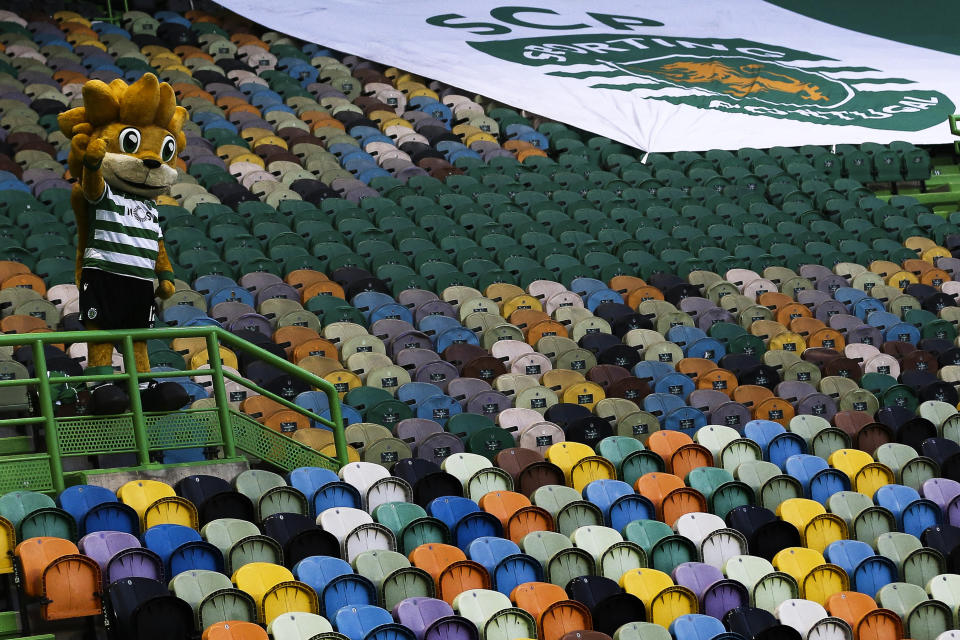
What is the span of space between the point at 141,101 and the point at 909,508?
5.13 meters

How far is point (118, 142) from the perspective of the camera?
764cm

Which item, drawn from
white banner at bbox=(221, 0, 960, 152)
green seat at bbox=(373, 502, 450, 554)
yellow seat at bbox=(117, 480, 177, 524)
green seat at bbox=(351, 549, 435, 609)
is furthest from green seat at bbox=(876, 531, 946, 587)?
white banner at bbox=(221, 0, 960, 152)

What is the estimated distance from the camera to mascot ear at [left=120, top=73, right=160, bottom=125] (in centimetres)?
762

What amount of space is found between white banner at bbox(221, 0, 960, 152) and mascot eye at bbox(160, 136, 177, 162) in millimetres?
8069

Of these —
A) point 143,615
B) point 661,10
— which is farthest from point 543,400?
point 661,10

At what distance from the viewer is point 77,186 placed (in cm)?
769

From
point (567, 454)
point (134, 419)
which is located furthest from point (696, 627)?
point (134, 419)

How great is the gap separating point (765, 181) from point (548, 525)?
7.32m

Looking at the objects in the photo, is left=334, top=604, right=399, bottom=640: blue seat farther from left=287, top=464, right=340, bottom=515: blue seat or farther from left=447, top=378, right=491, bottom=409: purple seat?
left=447, top=378, right=491, bottom=409: purple seat

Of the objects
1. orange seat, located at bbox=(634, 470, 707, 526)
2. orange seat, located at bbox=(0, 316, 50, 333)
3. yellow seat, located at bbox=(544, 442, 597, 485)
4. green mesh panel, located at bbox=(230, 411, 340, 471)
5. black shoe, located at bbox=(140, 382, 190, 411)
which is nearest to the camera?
black shoe, located at bbox=(140, 382, 190, 411)

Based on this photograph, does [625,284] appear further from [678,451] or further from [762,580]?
[762,580]

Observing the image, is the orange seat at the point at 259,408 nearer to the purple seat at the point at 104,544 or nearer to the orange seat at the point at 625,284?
the purple seat at the point at 104,544

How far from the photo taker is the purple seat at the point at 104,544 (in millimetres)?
6875

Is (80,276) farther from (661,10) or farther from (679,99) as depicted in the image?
(661,10)
